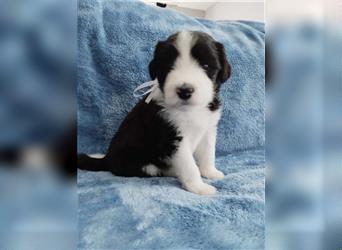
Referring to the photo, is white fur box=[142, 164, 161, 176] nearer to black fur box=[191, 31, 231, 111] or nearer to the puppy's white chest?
Result: the puppy's white chest

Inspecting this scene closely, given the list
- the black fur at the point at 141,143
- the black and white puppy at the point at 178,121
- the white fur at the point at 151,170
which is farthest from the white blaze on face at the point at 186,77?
the white fur at the point at 151,170

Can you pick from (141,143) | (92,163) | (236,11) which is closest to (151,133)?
(141,143)

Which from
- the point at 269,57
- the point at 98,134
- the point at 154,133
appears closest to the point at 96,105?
the point at 98,134

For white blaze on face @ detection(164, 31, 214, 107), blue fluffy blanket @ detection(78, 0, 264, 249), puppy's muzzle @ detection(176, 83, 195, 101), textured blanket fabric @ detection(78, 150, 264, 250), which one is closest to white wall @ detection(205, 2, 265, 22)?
blue fluffy blanket @ detection(78, 0, 264, 249)

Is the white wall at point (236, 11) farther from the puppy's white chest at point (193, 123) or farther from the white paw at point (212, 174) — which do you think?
the white paw at point (212, 174)

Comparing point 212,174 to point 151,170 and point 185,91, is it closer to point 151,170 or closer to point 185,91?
point 151,170

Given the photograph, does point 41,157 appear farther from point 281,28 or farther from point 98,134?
point 281,28
